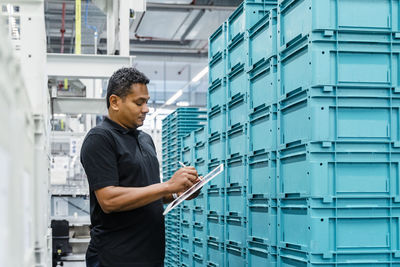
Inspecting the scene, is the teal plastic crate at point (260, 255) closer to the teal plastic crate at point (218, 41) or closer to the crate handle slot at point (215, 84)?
the crate handle slot at point (215, 84)

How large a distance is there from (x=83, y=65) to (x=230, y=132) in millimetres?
1463

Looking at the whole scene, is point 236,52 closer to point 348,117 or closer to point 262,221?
point 262,221

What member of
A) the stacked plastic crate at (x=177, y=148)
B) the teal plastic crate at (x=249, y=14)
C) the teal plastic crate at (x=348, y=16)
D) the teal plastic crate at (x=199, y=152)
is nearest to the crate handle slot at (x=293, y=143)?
the teal plastic crate at (x=348, y=16)

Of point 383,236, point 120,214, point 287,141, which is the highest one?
point 287,141

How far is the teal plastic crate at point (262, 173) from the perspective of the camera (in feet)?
13.1

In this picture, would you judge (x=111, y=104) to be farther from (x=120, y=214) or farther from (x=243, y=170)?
(x=243, y=170)

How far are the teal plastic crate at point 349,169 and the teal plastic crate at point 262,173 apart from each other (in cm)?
50

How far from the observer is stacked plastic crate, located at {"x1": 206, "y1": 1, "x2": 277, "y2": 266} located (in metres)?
4.70

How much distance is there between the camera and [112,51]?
549 centimetres

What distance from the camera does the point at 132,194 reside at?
8.78 feet

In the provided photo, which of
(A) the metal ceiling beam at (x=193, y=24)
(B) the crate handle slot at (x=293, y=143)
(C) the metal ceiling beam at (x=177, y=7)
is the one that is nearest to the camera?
(B) the crate handle slot at (x=293, y=143)

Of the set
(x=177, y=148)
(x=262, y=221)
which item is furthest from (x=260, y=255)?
(x=177, y=148)

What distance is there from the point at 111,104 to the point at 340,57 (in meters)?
1.41

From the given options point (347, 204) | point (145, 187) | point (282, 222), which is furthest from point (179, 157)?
point (145, 187)
